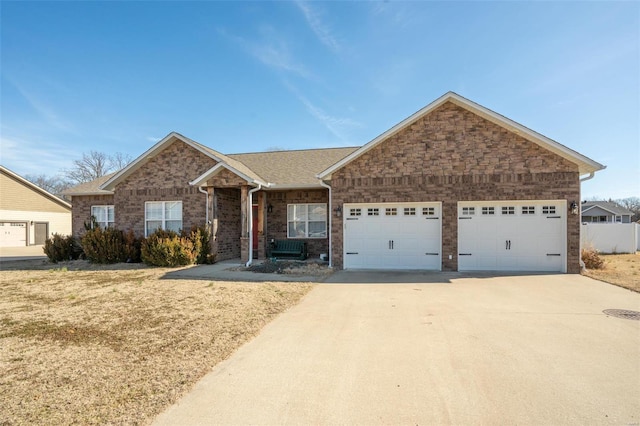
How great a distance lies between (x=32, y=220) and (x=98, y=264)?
19033 millimetres

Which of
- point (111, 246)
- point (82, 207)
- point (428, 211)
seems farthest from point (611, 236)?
point (82, 207)

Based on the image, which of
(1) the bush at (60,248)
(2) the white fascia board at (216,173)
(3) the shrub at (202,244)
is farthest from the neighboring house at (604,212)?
(1) the bush at (60,248)

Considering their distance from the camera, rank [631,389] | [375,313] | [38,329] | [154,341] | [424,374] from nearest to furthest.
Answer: [631,389], [424,374], [154,341], [38,329], [375,313]

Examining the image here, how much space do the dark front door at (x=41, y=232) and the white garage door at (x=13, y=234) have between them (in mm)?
914

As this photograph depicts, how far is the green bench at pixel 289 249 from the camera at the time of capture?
45.9 feet

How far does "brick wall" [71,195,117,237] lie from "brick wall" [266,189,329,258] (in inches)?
389

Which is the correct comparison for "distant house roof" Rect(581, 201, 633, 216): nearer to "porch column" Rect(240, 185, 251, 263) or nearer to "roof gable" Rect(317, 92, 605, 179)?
"roof gable" Rect(317, 92, 605, 179)

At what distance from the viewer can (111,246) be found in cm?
1368

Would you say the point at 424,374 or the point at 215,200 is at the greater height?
the point at 215,200

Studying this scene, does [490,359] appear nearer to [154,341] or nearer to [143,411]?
[143,411]

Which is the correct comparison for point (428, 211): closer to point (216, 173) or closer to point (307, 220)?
point (307, 220)

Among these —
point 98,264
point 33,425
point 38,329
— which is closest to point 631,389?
point 33,425

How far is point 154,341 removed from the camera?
192 inches

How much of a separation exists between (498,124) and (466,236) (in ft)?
12.8
